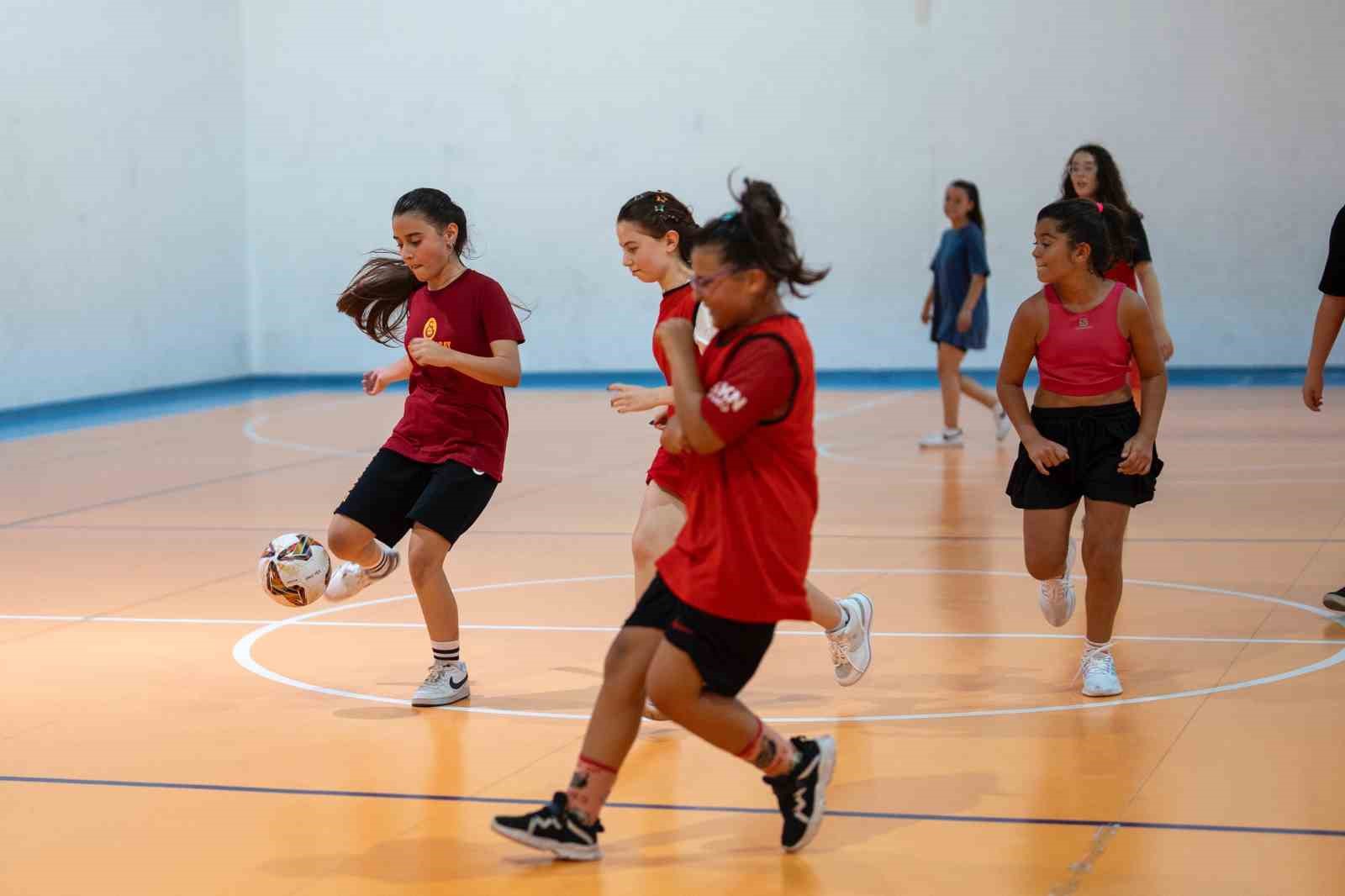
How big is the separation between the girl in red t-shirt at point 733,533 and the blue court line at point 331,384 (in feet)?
39.4

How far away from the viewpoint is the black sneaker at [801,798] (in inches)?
153

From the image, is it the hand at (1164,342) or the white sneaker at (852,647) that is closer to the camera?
the white sneaker at (852,647)

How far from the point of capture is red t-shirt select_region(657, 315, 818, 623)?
3676 mm

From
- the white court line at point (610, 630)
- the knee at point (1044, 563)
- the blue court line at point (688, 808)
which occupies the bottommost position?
the white court line at point (610, 630)

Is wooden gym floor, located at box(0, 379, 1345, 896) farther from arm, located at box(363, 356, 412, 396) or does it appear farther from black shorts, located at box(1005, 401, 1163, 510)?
arm, located at box(363, 356, 412, 396)

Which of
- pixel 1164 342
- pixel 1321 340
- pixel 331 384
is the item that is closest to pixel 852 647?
pixel 1321 340

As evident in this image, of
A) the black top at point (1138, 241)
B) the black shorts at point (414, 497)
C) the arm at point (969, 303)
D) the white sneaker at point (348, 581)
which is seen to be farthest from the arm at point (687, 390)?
the arm at point (969, 303)

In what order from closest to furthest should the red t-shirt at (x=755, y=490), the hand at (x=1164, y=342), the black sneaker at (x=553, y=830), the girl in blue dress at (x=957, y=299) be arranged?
the red t-shirt at (x=755, y=490) < the black sneaker at (x=553, y=830) < the hand at (x=1164, y=342) < the girl in blue dress at (x=957, y=299)

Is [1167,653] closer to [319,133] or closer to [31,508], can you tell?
[31,508]

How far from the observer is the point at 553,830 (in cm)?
381

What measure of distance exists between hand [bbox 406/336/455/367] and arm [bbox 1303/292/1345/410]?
3248 mm

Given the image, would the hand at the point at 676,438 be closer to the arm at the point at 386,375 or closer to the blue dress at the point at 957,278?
the arm at the point at 386,375

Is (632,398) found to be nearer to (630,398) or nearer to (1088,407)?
(630,398)

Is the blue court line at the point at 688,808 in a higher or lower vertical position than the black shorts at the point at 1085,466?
lower
